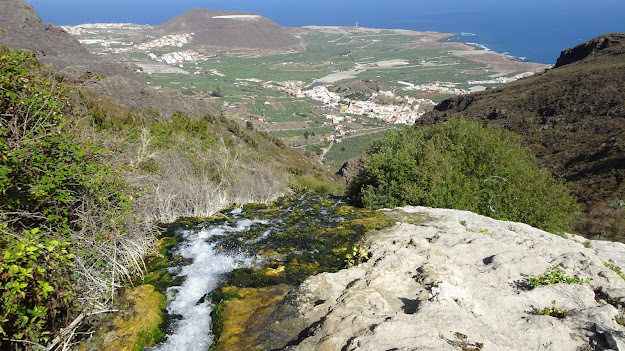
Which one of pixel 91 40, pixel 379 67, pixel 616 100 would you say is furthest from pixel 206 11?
pixel 616 100

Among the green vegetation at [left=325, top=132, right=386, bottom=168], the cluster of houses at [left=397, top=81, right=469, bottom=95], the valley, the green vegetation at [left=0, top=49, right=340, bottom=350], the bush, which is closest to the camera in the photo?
the green vegetation at [left=0, top=49, right=340, bottom=350]

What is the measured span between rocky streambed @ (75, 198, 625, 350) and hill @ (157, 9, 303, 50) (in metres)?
174

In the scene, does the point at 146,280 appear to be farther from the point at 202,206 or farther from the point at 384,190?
the point at 384,190

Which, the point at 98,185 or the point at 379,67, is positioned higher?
the point at 379,67

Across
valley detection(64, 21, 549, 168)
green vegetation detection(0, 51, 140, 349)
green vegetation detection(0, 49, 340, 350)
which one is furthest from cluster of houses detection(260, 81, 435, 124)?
green vegetation detection(0, 51, 140, 349)

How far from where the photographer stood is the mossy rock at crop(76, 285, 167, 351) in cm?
456

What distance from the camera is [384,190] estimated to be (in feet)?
39.0

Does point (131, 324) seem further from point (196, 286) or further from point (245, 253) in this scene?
point (245, 253)

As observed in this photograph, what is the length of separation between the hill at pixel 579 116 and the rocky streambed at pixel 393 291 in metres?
10.3

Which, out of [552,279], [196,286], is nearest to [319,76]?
[196,286]

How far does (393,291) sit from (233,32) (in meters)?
189

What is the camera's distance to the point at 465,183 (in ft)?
38.9

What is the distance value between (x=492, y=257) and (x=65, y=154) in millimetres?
7067

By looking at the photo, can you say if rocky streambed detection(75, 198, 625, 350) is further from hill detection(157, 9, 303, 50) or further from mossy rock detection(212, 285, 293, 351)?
hill detection(157, 9, 303, 50)
